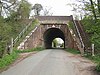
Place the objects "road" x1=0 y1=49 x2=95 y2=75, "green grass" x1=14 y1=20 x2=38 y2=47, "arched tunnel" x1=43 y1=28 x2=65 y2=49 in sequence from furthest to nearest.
→ "arched tunnel" x1=43 y1=28 x2=65 y2=49
"green grass" x1=14 y1=20 x2=38 y2=47
"road" x1=0 y1=49 x2=95 y2=75

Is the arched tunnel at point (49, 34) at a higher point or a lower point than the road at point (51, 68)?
higher

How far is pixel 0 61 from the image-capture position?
59.4 feet

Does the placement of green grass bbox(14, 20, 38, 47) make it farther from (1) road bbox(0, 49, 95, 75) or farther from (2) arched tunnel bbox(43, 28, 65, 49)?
(1) road bbox(0, 49, 95, 75)

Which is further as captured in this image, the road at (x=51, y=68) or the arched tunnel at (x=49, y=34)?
the arched tunnel at (x=49, y=34)

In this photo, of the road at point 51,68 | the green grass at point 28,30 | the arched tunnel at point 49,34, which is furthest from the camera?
the arched tunnel at point 49,34

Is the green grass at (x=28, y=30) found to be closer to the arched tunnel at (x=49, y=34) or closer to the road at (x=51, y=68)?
the arched tunnel at (x=49, y=34)

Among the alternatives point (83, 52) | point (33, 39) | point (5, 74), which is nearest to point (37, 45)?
point (33, 39)

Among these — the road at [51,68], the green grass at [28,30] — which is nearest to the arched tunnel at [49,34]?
the green grass at [28,30]

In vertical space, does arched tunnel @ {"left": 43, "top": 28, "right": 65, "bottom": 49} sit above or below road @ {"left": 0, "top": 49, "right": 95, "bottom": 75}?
above

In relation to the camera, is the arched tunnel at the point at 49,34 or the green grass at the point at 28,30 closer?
the green grass at the point at 28,30

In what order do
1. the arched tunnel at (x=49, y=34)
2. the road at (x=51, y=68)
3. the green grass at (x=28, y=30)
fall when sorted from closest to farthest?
the road at (x=51, y=68), the green grass at (x=28, y=30), the arched tunnel at (x=49, y=34)

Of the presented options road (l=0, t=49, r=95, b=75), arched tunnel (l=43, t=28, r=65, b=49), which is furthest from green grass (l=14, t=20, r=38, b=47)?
road (l=0, t=49, r=95, b=75)

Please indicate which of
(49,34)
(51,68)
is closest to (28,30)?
(49,34)

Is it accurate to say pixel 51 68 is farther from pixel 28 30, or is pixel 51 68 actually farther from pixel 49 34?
pixel 49 34
